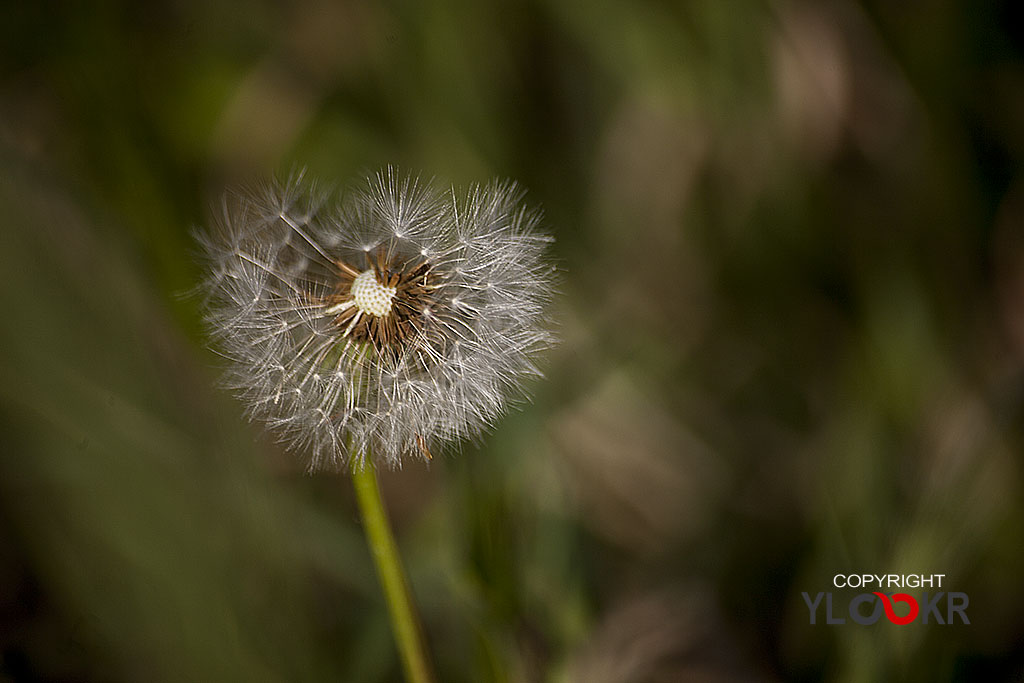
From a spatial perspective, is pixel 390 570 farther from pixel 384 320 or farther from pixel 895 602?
pixel 895 602

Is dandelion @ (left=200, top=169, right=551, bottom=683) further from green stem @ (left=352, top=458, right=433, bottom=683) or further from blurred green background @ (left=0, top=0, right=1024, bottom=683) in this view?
blurred green background @ (left=0, top=0, right=1024, bottom=683)

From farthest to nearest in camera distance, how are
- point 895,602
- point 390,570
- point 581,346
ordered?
point 581,346, point 895,602, point 390,570

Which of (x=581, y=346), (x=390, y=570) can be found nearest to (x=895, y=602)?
(x=581, y=346)

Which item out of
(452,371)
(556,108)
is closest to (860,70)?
(556,108)

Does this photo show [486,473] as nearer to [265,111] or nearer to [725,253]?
[725,253]

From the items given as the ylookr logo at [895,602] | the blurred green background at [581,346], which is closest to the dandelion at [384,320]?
the blurred green background at [581,346]

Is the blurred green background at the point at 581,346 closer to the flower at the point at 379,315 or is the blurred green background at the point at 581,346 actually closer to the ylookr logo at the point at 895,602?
the ylookr logo at the point at 895,602
